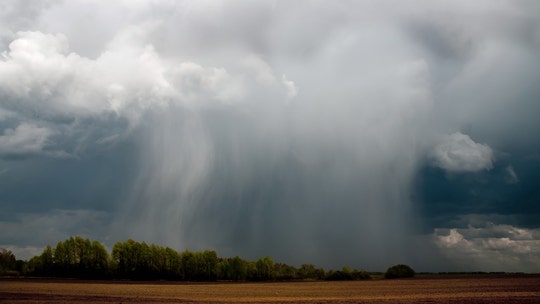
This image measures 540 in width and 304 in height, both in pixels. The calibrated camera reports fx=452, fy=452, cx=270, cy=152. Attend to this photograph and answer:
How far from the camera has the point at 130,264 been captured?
157 metres

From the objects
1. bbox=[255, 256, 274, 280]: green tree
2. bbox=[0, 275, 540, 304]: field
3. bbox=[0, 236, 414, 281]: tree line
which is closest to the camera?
bbox=[0, 275, 540, 304]: field

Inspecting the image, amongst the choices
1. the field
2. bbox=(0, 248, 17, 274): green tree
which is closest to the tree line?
bbox=(0, 248, 17, 274): green tree

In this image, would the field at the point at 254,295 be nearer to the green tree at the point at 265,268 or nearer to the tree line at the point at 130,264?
the tree line at the point at 130,264

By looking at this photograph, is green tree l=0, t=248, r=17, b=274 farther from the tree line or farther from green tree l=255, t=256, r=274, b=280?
→ green tree l=255, t=256, r=274, b=280

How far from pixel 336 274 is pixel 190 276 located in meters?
62.9

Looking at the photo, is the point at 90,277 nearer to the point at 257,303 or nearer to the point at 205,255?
the point at 205,255

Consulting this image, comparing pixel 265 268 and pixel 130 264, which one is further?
pixel 265 268

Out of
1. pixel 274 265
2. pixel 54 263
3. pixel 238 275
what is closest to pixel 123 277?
pixel 54 263

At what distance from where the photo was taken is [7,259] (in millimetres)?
164250

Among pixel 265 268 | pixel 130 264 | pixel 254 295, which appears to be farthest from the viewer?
pixel 265 268

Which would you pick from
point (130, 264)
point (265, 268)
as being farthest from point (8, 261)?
point (265, 268)

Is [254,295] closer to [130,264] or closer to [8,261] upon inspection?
[130,264]

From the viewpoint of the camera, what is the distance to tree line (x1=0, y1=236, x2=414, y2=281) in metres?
149

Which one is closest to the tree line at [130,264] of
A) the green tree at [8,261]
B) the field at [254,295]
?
the green tree at [8,261]
